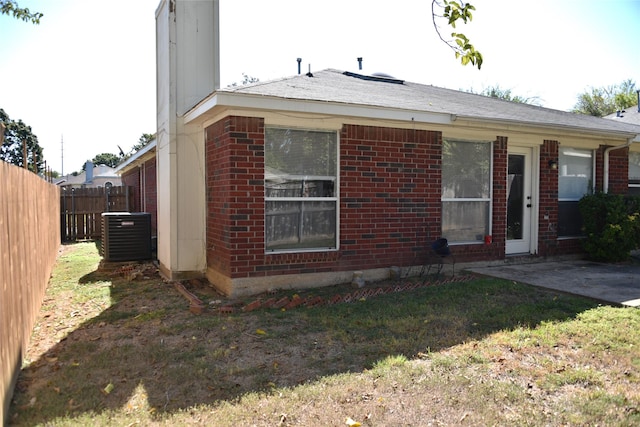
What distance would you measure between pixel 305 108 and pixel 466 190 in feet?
11.8

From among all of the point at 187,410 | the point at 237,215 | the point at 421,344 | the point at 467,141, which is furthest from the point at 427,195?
the point at 187,410

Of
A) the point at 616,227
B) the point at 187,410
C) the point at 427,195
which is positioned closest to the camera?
the point at 187,410

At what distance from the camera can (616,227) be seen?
903 centimetres

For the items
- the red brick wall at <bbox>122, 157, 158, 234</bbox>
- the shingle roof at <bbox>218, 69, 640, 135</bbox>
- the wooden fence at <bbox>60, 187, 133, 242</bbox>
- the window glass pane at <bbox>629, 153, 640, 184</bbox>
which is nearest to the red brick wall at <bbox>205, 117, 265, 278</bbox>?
the shingle roof at <bbox>218, 69, 640, 135</bbox>

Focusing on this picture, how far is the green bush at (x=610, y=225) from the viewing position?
909 cm

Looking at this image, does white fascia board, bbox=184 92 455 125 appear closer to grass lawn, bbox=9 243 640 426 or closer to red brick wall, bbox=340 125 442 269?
red brick wall, bbox=340 125 442 269

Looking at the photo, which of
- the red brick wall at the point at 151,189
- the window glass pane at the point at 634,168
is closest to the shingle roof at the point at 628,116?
the window glass pane at the point at 634,168

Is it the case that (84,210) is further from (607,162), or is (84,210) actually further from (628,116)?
(628,116)

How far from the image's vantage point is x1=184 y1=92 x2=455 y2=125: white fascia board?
6461 mm

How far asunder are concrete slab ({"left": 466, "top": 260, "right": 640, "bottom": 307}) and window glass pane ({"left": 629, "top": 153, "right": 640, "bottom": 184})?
2.95 m

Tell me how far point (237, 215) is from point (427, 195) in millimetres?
3337

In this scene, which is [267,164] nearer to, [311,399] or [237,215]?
[237,215]

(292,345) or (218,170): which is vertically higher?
(218,170)

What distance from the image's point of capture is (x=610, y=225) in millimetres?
9117
